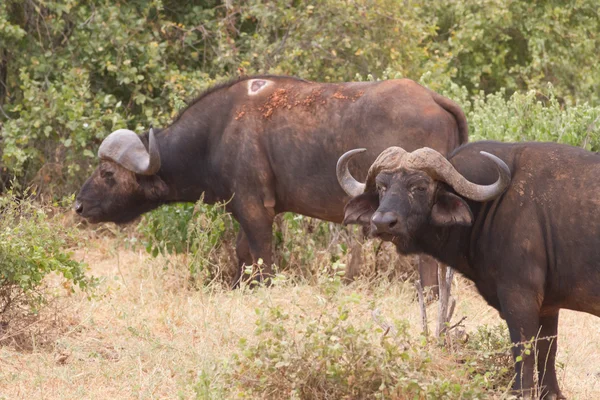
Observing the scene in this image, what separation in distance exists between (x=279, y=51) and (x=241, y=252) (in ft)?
11.5

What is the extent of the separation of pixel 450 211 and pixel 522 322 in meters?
0.71

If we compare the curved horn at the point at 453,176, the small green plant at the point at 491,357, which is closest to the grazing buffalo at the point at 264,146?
the small green plant at the point at 491,357

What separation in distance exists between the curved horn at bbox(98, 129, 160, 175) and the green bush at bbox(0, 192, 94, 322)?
1739 mm

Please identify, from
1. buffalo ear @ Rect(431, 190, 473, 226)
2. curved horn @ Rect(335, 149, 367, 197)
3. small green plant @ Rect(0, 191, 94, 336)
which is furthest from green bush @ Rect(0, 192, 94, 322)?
buffalo ear @ Rect(431, 190, 473, 226)

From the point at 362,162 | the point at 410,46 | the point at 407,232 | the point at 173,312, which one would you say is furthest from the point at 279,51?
the point at 407,232

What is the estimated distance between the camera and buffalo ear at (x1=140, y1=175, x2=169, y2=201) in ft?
29.3

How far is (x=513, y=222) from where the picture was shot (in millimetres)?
5566

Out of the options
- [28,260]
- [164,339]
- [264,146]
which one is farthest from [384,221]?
[264,146]

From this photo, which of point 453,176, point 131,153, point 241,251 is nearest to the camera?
point 453,176

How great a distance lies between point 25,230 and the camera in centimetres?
688

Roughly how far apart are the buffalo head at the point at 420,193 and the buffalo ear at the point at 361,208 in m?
0.19

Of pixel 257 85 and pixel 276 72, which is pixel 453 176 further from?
pixel 276 72

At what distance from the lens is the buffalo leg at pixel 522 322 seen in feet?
18.1

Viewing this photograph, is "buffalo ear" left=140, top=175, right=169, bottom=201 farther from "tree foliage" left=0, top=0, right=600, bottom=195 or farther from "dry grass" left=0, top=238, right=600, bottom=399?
"tree foliage" left=0, top=0, right=600, bottom=195
